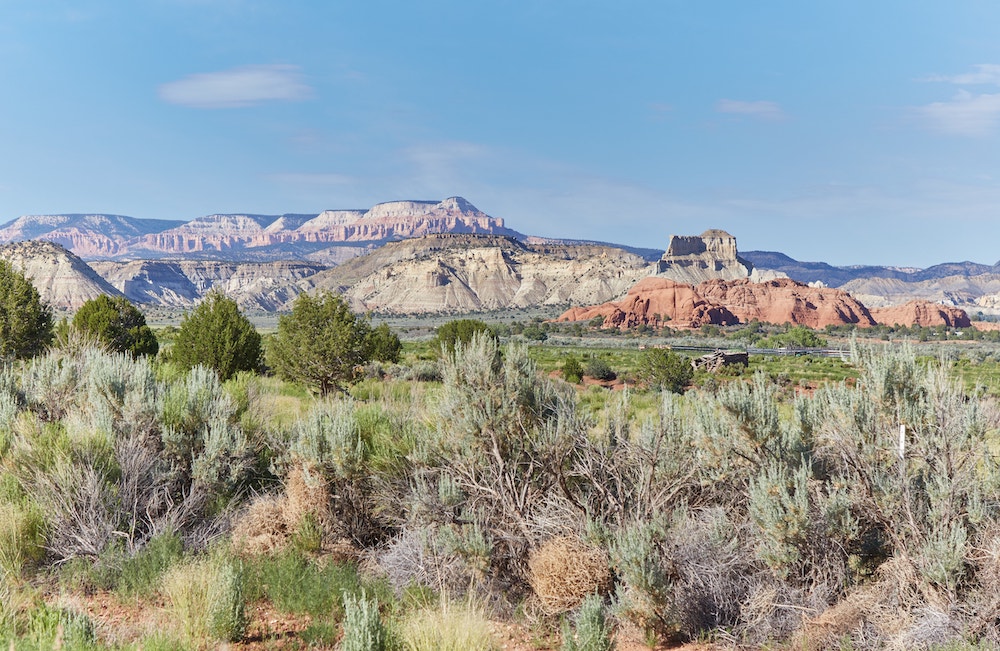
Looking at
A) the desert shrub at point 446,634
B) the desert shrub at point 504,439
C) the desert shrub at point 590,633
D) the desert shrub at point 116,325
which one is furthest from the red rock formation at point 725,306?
the desert shrub at point 446,634

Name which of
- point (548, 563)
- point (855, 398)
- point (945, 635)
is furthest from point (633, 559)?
point (855, 398)

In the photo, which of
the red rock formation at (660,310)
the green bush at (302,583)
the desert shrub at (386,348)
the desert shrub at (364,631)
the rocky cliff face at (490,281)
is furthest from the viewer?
the rocky cliff face at (490,281)

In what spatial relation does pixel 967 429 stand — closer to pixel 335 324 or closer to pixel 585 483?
pixel 585 483

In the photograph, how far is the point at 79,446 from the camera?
791cm

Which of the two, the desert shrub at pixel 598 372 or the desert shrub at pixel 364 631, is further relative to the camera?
the desert shrub at pixel 598 372

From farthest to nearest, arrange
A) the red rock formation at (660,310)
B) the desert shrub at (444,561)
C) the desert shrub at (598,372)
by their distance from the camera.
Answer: the red rock formation at (660,310) < the desert shrub at (598,372) < the desert shrub at (444,561)

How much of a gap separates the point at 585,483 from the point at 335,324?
54.7 ft

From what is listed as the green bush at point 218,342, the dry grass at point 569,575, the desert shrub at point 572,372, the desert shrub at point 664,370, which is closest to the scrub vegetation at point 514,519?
the dry grass at point 569,575

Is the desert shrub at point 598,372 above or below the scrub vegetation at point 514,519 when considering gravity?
below

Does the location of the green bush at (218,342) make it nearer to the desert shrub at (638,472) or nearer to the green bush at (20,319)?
the green bush at (20,319)

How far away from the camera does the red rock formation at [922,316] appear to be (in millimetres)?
146500

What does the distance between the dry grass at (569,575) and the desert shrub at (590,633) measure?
57 centimetres

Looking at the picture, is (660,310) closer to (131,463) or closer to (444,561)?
(131,463)

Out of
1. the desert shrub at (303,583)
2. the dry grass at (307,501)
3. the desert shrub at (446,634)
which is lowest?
the desert shrub at (303,583)
